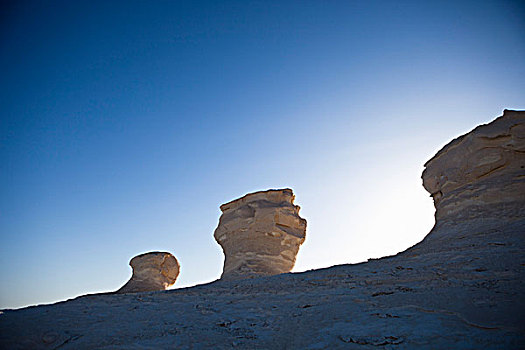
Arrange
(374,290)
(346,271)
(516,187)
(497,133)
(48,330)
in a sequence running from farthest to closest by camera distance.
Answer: (497,133), (516,187), (346,271), (374,290), (48,330)

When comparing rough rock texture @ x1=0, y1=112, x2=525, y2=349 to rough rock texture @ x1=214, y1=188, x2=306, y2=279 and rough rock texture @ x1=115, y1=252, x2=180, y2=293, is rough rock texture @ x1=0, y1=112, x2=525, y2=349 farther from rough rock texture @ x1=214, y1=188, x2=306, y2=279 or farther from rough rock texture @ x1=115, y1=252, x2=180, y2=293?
rough rock texture @ x1=115, y1=252, x2=180, y2=293

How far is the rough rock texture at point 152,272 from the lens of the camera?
20047 mm

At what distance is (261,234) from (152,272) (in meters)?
9.42

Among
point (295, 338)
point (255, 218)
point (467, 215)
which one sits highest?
point (255, 218)

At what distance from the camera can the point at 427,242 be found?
365 inches

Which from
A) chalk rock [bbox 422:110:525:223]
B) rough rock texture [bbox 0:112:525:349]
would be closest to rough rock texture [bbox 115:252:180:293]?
rough rock texture [bbox 0:112:525:349]

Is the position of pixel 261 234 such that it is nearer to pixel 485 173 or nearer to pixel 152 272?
pixel 485 173

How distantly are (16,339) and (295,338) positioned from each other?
10.9ft

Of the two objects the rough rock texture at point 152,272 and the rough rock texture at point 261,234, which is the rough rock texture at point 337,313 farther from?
the rough rock texture at point 152,272

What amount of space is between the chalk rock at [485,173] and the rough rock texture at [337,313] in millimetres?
1820

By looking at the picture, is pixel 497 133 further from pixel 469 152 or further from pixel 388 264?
pixel 388 264

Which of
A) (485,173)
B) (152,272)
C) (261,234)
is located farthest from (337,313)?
(152,272)

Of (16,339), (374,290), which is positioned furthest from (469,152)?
(16,339)

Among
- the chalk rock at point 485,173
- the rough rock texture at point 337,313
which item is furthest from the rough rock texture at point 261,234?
the rough rock texture at point 337,313
